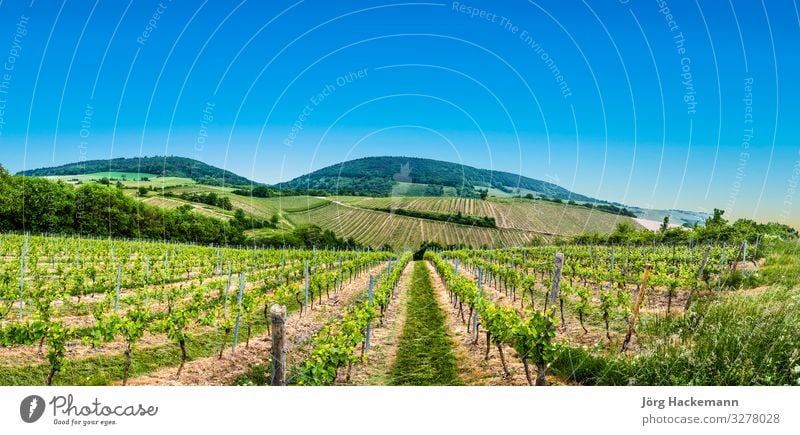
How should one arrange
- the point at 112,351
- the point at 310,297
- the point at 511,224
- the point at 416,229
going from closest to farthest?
the point at 112,351, the point at 310,297, the point at 511,224, the point at 416,229

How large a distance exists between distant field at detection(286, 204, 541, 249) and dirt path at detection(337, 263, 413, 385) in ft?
67.5

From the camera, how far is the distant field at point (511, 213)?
27281 millimetres

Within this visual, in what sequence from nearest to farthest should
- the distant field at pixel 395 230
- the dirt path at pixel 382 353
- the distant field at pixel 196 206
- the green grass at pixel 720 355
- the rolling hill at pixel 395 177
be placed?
1. the green grass at pixel 720 355
2. the dirt path at pixel 382 353
3. the rolling hill at pixel 395 177
4. the distant field at pixel 395 230
5. the distant field at pixel 196 206

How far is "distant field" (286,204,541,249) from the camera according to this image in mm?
40531

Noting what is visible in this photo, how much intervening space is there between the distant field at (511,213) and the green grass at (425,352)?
411 inches

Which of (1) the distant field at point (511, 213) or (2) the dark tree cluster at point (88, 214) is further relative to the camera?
(2) the dark tree cluster at point (88, 214)

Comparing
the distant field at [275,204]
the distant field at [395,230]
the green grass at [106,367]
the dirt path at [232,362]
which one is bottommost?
the dirt path at [232,362]

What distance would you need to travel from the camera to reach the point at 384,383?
26.5 feet

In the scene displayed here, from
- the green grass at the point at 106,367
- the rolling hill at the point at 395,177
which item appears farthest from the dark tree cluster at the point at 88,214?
the green grass at the point at 106,367

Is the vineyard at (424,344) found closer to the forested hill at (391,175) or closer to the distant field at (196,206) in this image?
the forested hill at (391,175)

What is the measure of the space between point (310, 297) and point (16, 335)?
10590 millimetres

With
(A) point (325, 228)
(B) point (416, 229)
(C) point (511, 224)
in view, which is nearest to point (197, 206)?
(A) point (325, 228)

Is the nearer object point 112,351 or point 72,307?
point 112,351
